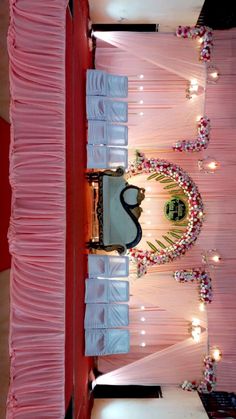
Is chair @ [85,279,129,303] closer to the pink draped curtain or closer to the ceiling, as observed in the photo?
the pink draped curtain

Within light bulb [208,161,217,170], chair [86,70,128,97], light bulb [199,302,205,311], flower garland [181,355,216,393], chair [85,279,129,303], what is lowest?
flower garland [181,355,216,393]

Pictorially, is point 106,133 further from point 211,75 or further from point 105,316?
point 105,316

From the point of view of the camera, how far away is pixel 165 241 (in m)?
7.01

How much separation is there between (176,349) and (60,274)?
322 cm

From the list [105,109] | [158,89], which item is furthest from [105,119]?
[158,89]

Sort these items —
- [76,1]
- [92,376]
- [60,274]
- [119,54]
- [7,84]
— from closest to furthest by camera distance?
[7,84], [60,274], [76,1], [92,376], [119,54]

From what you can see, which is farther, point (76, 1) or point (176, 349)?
point (176, 349)

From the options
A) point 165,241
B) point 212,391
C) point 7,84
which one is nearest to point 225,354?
point 212,391

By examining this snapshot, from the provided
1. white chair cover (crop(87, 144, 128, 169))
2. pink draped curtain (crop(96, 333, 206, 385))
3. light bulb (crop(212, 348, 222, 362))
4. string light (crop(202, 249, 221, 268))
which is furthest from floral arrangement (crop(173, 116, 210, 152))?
light bulb (crop(212, 348, 222, 362))

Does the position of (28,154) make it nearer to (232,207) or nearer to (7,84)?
(7,84)

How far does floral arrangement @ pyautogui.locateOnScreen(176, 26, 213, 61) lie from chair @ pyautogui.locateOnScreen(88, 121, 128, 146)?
5.45ft

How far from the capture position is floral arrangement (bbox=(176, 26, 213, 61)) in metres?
6.71

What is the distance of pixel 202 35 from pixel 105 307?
408cm

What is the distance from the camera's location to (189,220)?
22.2 feet
